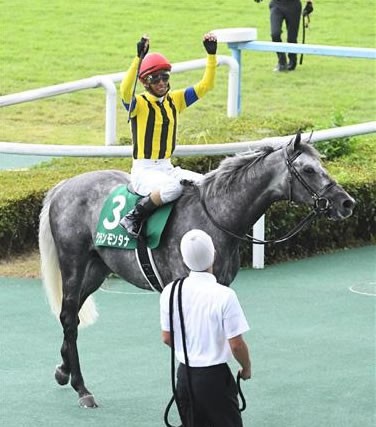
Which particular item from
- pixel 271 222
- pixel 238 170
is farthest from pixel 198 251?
pixel 271 222

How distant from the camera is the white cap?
6.30m

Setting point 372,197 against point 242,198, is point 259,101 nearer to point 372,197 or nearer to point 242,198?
point 372,197

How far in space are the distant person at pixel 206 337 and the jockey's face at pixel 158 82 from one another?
6.31 ft

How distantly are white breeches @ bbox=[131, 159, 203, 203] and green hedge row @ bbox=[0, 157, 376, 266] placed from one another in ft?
9.07

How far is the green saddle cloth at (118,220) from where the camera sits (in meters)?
7.97

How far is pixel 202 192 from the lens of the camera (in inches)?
312

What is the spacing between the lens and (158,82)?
820cm

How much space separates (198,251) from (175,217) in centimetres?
168

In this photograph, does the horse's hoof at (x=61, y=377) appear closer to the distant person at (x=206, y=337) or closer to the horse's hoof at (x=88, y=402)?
the horse's hoof at (x=88, y=402)

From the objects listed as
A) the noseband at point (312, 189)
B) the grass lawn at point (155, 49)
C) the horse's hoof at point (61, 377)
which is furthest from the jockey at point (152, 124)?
the grass lawn at point (155, 49)

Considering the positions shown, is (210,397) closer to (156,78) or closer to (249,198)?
(249,198)

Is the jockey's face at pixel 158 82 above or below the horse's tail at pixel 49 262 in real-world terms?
above

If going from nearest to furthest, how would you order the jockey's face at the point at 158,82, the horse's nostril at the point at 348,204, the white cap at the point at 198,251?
the white cap at the point at 198,251
the horse's nostril at the point at 348,204
the jockey's face at the point at 158,82

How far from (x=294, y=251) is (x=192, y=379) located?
5.02 metres
